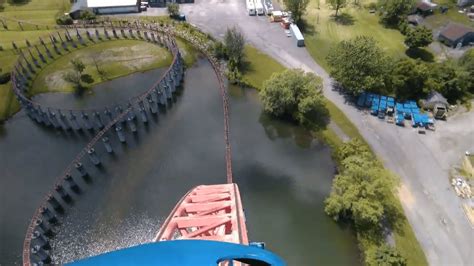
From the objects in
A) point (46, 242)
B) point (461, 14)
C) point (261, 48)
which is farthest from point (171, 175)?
point (461, 14)

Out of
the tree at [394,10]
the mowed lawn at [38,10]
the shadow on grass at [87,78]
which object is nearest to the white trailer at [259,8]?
the tree at [394,10]

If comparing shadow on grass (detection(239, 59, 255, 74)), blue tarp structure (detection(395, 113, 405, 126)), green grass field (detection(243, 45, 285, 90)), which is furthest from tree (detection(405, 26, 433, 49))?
shadow on grass (detection(239, 59, 255, 74))

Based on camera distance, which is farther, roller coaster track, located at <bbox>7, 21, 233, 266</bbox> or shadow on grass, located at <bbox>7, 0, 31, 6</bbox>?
shadow on grass, located at <bbox>7, 0, 31, 6</bbox>

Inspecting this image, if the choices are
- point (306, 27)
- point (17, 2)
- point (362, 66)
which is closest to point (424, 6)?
point (306, 27)

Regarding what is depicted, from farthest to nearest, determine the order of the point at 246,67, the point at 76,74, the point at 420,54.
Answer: the point at 420,54 < the point at 246,67 < the point at 76,74

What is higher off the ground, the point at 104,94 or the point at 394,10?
the point at 394,10

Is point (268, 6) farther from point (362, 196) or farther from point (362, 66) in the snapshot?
point (362, 196)

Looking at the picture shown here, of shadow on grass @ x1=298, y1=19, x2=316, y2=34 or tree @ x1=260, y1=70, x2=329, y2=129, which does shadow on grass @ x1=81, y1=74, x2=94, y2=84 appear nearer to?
tree @ x1=260, y1=70, x2=329, y2=129
